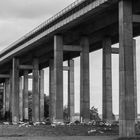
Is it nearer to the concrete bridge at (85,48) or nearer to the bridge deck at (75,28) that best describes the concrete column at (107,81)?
the concrete bridge at (85,48)


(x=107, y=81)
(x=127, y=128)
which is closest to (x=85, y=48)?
(x=107, y=81)

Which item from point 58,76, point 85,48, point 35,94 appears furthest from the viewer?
point 35,94

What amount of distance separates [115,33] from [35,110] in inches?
1364

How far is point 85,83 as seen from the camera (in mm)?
72688

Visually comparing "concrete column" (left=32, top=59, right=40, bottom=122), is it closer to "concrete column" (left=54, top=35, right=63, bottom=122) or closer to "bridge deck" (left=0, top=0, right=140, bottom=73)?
"bridge deck" (left=0, top=0, right=140, bottom=73)

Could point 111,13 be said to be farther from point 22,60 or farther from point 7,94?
point 7,94

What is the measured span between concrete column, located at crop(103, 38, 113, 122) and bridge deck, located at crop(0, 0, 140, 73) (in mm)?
2148

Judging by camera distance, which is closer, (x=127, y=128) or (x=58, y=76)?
(x=127, y=128)

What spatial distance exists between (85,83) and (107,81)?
15.1 feet

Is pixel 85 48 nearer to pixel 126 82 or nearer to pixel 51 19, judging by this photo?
pixel 51 19

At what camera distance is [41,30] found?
2953 inches

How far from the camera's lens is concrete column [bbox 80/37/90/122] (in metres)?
71.9

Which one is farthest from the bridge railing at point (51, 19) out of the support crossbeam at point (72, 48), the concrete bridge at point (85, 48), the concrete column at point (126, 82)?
the concrete column at point (126, 82)

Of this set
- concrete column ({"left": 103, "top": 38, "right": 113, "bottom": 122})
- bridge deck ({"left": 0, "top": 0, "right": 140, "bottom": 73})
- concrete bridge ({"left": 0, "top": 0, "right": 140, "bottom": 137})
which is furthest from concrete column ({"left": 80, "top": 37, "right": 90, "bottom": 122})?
concrete column ({"left": 103, "top": 38, "right": 113, "bottom": 122})
